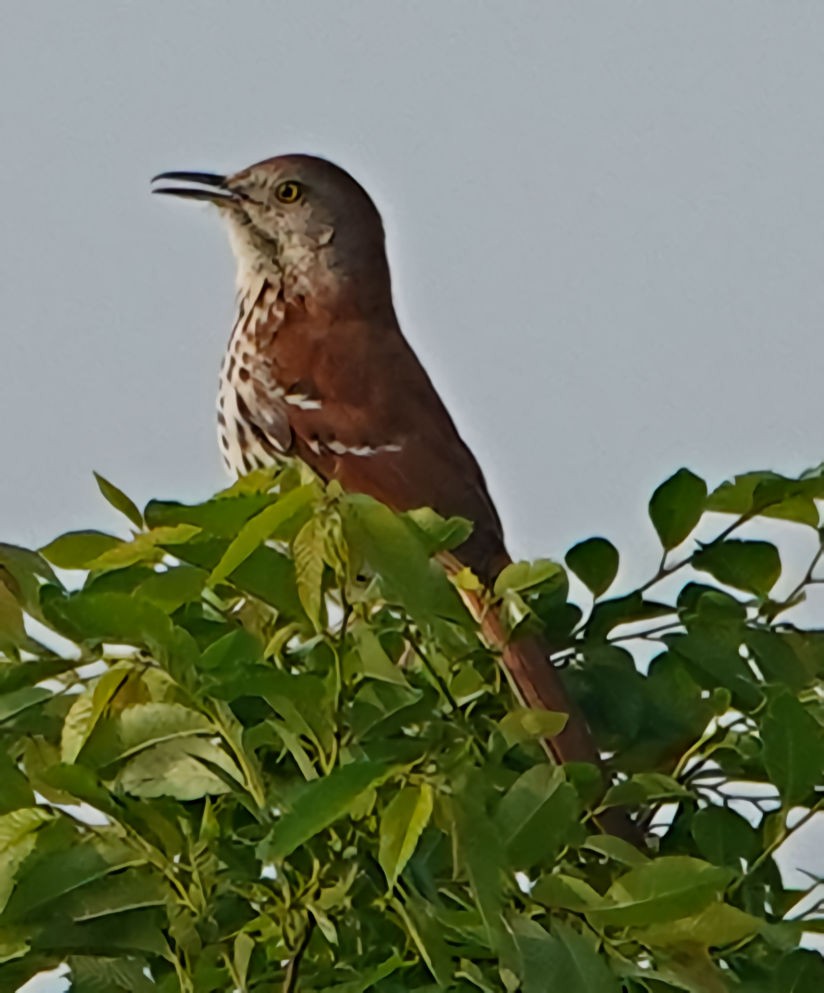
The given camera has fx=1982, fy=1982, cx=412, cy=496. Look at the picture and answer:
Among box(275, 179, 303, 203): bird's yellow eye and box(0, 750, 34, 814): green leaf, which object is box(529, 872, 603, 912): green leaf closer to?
box(0, 750, 34, 814): green leaf

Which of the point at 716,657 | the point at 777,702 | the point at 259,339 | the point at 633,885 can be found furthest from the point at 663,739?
the point at 259,339

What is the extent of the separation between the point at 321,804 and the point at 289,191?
185 centimetres

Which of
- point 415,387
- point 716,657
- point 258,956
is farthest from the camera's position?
point 415,387

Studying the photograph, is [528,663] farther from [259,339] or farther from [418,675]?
[259,339]

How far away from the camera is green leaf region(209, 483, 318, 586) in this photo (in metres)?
1.06

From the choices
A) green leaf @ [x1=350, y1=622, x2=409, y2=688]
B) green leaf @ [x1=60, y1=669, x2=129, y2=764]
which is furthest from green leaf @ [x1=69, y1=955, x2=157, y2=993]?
green leaf @ [x1=350, y1=622, x2=409, y2=688]

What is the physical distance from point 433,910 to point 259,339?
1585 mm

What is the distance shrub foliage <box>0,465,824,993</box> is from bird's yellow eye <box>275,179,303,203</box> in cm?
155

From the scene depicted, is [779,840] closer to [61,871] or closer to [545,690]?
[545,690]

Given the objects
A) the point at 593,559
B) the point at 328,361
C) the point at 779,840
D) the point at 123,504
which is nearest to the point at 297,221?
the point at 328,361

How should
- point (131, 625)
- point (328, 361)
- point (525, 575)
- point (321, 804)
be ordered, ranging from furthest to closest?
1. point (328, 361)
2. point (525, 575)
3. point (131, 625)
4. point (321, 804)

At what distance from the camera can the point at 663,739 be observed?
1.39 metres

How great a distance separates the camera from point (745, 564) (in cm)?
144

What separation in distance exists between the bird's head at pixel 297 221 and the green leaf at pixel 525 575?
1.54 m
